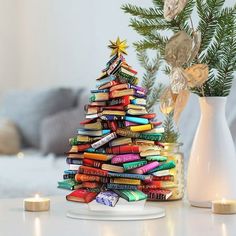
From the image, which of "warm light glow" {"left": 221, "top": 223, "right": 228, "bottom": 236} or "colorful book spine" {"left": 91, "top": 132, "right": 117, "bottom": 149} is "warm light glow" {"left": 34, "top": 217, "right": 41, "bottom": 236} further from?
"warm light glow" {"left": 221, "top": 223, "right": 228, "bottom": 236}

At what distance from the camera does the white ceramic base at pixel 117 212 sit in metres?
1.15

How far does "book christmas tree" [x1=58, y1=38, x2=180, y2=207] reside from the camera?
1173mm

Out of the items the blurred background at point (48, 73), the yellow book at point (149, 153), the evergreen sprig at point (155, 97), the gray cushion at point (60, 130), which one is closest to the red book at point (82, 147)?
the yellow book at point (149, 153)

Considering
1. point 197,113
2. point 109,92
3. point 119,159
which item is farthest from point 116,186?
point 197,113

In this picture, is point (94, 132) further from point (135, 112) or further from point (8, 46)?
Answer: point (8, 46)

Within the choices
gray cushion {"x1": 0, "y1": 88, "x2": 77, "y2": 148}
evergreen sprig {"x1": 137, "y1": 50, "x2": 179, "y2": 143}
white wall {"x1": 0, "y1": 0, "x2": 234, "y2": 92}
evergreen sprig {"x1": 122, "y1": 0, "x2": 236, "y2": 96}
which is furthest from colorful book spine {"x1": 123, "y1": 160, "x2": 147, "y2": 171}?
gray cushion {"x1": 0, "y1": 88, "x2": 77, "y2": 148}

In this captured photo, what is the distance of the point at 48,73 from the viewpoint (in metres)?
4.11

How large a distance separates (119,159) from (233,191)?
270mm

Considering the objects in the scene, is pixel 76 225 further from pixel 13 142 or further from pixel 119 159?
pixel 13 142

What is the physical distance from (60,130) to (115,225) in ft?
6.84

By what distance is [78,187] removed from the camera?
121 centimetres

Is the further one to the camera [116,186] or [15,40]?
[15,40]

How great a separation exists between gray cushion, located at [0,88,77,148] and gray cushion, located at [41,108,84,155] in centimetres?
22

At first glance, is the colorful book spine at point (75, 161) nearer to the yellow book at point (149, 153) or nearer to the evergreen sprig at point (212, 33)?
the yellow book at point (149, 153)
